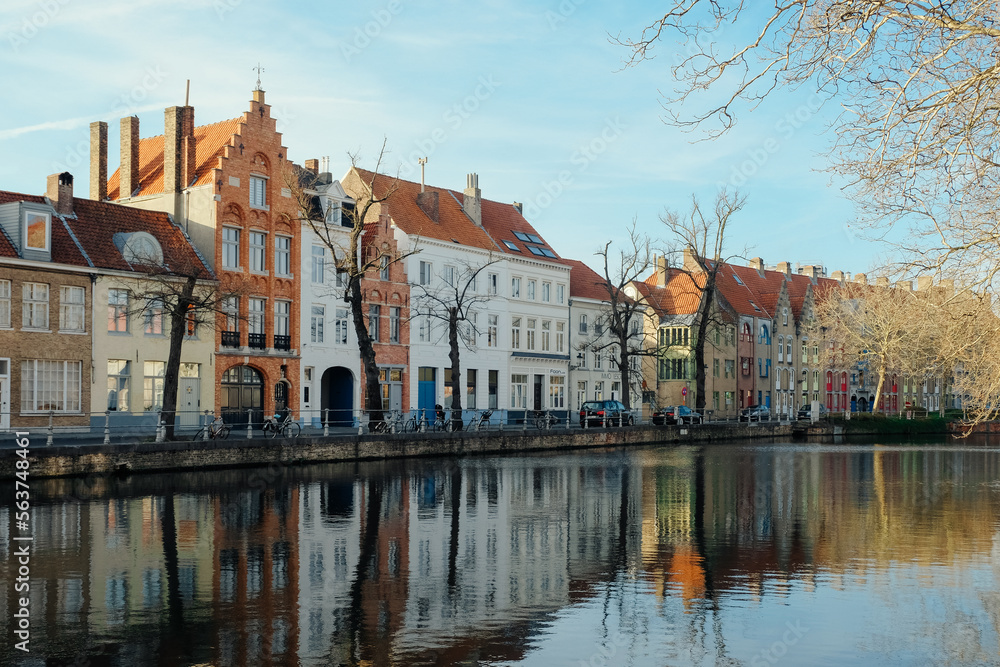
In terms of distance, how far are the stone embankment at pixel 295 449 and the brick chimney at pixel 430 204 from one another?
16.9 meters

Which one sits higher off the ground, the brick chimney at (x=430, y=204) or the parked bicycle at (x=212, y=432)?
the brick chimney at (x=430, y=204)

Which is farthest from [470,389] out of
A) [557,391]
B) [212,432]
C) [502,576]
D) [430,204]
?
[502,576]

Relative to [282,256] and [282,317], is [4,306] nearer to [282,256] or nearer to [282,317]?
[282,317]

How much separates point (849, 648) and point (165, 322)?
3662cm

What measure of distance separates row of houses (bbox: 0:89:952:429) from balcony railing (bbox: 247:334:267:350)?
0.21 feet

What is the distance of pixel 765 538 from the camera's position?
1669 centimetres

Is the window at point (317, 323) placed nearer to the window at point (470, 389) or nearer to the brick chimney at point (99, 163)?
the brick chimney at point (99, 163)

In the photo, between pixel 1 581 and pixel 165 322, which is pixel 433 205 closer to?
pixel 165 322

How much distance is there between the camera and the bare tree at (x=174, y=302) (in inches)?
1309

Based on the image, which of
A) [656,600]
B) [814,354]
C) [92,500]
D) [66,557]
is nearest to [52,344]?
[92,500]

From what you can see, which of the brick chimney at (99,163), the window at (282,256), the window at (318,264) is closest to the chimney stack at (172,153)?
the brick chimney at (99,163)

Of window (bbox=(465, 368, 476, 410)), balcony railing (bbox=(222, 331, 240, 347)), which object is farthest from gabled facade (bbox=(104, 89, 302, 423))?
window (bbox=(465, 368, 476, 410))

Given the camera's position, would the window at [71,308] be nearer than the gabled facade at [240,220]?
Yes

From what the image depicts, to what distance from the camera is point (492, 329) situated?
6203cm
